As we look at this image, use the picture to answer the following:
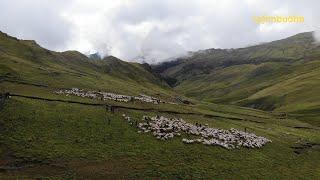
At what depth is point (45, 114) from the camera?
81.9 metres

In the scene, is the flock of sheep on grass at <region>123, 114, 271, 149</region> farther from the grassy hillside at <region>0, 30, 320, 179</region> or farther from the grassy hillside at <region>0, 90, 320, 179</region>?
the grassy hillside at <region>0, 90, 320, 179</region>

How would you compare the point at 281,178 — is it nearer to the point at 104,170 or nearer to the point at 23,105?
the point at 104,170

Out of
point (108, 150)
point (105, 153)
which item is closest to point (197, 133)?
point (108, 150)

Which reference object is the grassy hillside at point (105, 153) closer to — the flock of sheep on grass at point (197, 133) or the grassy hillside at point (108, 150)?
the grassy hillside at point (108, 150)

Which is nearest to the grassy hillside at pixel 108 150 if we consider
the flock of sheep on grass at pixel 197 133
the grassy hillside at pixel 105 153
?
the grassy hillside at pixel 105 153

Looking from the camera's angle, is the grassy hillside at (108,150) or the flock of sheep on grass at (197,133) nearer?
the grassy hillside at (108,150)

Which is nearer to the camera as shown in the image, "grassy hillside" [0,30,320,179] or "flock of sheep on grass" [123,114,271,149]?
"grassy hillside" [0,30,320,179]

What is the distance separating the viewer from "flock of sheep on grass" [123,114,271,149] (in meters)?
81.2

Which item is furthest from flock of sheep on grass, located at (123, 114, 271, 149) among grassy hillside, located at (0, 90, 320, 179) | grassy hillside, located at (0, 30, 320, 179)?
grassy hillside, located at (0, 90, 320, 179)

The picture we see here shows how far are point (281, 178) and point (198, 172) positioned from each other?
14577 millimetres

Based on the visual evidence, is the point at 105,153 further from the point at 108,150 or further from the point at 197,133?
the point at 197,133

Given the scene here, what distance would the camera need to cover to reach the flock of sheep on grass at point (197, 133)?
81.2m

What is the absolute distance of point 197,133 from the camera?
8556cm

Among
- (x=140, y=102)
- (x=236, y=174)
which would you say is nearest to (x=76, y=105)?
(x=140, y=102)
